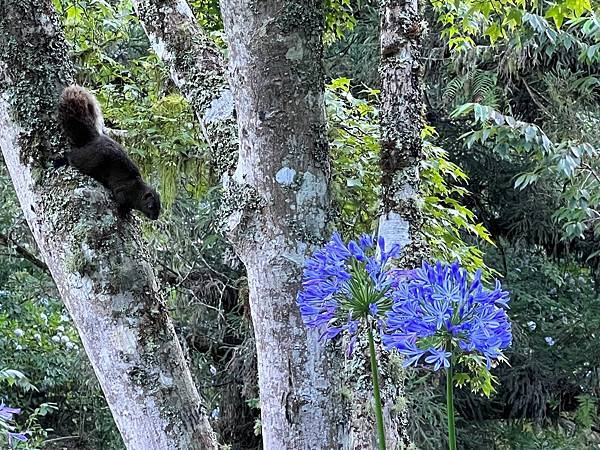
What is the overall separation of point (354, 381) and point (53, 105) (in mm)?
679

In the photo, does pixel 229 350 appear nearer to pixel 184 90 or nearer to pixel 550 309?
pixel 550 309

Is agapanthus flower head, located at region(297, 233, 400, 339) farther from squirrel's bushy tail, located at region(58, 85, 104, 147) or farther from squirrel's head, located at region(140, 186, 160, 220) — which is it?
squirrel's head, located at region(140, 186, 160, 220)

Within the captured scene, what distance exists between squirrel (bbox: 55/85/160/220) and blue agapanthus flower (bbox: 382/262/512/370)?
2.70 ft

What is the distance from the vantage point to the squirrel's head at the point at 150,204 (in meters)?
1.47

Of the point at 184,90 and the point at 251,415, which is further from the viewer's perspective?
the point at 251,415

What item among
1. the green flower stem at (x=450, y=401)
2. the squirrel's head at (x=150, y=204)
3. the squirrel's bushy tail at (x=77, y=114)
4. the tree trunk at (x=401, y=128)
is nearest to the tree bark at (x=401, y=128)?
the tree trunk at (x=401, y=128)

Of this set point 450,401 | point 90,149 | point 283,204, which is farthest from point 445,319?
point 90,149

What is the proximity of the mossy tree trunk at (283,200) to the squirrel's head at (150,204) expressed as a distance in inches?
10.7

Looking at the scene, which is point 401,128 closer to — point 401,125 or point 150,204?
point 401,125

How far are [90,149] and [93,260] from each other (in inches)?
8.5

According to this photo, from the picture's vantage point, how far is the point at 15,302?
4.07m

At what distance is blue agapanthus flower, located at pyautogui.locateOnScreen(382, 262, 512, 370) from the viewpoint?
511 millimetres

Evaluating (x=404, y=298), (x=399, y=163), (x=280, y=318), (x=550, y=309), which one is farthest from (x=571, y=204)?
(x=404, y=298)

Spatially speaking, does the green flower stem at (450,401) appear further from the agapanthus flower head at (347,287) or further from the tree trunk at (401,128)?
the tree trunk at (401,128)
